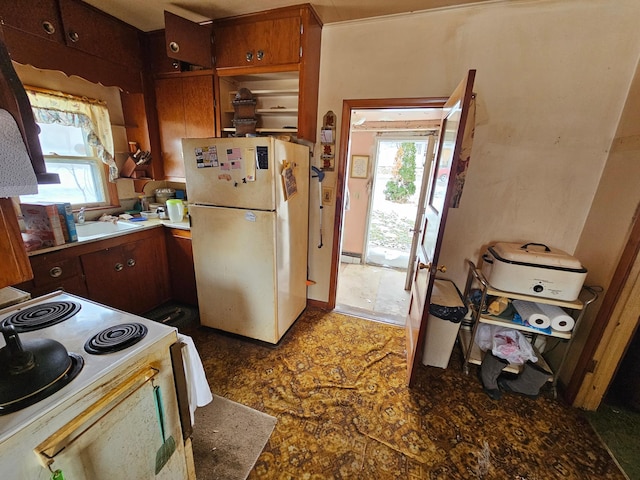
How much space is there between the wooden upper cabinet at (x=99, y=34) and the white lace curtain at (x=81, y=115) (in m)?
0.44

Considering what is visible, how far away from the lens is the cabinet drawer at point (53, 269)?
163 centimetres

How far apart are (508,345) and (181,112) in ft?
10.5

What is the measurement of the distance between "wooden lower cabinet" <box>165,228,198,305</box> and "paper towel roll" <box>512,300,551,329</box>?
2644 millimetres

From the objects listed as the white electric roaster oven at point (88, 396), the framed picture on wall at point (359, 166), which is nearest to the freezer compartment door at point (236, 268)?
the white electric roaster oven at point (88, 396)

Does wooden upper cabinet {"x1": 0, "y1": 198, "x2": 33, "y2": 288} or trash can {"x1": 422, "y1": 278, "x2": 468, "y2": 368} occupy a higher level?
wooden upper cabinet {"x1": 0, "y1": 198, "x2": 33, "y2": 288}

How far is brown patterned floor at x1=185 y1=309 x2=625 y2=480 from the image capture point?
1.33m

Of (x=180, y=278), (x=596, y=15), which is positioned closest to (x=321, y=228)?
(x=180, y=278)

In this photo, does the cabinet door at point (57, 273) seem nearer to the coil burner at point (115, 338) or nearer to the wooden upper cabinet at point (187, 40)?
the coil burner at point (115, 338)

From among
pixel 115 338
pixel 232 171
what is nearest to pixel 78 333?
pixel 115 338

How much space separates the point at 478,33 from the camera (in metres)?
1.76

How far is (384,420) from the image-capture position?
157 cm

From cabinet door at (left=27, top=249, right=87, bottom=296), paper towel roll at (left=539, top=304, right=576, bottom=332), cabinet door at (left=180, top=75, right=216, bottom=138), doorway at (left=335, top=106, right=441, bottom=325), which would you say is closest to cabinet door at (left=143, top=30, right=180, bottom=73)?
cabinet door at (left=180, top=75, right=216, bottom=138)

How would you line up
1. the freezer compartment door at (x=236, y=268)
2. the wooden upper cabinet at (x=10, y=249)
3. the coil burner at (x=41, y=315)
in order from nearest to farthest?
the wooden upper cabinet at (x=10, y=249)
the coil burner at (x=41, y=315)
the freezer compartment door at (x=236, y=268)

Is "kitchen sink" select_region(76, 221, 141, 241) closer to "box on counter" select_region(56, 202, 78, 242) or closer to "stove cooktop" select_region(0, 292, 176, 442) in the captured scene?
"box on counter" select_region(56, 202, 78, 242)
